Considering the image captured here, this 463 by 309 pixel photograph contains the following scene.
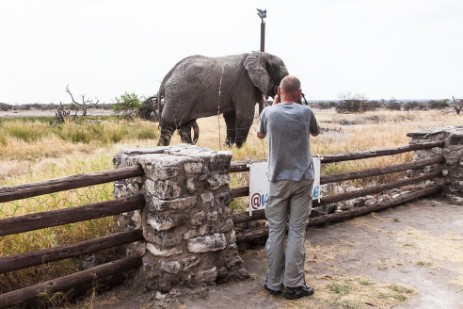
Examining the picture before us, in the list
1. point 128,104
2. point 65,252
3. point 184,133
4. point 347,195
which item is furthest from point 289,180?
point 128,104

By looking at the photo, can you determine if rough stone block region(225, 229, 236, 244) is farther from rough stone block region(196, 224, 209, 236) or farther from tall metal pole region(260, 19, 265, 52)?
tall metal pole region(260, 19, 265, 52)

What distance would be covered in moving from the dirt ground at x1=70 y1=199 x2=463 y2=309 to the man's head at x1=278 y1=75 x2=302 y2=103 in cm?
169

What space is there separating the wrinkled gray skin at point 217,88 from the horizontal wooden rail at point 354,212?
3.68 meters

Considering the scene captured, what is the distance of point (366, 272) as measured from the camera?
4.47 m

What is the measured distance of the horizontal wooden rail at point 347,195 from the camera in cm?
499

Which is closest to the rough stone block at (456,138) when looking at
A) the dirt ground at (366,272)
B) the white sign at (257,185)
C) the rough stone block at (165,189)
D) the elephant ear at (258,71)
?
the dirt ground at (366,272)

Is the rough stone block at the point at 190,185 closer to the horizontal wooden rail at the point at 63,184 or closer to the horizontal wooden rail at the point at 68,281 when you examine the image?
the horizontal wooden rail at the point at 63,184

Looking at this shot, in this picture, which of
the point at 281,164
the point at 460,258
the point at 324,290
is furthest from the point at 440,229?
the point at 281,164

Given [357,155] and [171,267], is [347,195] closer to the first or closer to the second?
[357,155]

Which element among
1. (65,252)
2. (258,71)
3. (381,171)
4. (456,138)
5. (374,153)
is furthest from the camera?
(258,71)

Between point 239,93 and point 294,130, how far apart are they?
6013 mm

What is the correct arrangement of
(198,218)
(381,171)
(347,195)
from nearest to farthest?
(198,218) → (347,195) → (381,171)

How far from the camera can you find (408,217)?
21.4ft

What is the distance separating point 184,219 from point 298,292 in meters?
1.14
